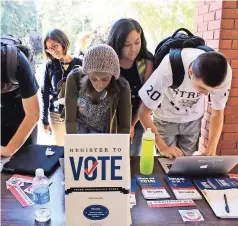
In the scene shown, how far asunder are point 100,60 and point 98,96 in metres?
0.20

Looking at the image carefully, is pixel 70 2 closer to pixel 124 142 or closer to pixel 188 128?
pixel 188 128

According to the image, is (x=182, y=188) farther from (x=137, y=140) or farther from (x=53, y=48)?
(x=53, y=48)

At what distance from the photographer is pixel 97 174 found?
695 mm

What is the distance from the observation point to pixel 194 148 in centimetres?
180

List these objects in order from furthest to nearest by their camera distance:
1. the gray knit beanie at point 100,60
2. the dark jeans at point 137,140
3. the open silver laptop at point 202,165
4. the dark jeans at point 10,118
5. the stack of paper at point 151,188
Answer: the dark jeans at point 137,140
the dark jeans at point 10,118
the gray knit beanie at point 100,60
the open silver laptop at point 202,165
the stack of paper at point 151,188

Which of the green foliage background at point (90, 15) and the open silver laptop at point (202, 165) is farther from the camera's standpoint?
the green foliage background at point (90, 15)

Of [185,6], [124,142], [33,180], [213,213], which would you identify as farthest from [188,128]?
[185,6]

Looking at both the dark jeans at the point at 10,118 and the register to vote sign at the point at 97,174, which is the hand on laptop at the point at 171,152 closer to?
the register to vote sign at the point at 97,174

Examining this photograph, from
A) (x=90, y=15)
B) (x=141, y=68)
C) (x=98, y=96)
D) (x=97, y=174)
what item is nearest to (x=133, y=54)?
(x=141, y=68)

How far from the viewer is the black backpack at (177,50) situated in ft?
4.62

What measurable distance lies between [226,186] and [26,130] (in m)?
0.88

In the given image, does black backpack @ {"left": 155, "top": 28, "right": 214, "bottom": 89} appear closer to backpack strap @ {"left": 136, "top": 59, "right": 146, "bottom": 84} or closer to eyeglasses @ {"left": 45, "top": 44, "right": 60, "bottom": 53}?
backpack strap @ {"left": 136, "top": 59, "right": 146, "bottom": 84}

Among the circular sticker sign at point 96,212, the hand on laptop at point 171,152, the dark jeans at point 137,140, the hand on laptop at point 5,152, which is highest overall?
the circular sticker sign at point 96,212

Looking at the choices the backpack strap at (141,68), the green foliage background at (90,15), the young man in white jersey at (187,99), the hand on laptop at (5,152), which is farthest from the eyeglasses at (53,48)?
the hand on laptop at (5,152)
